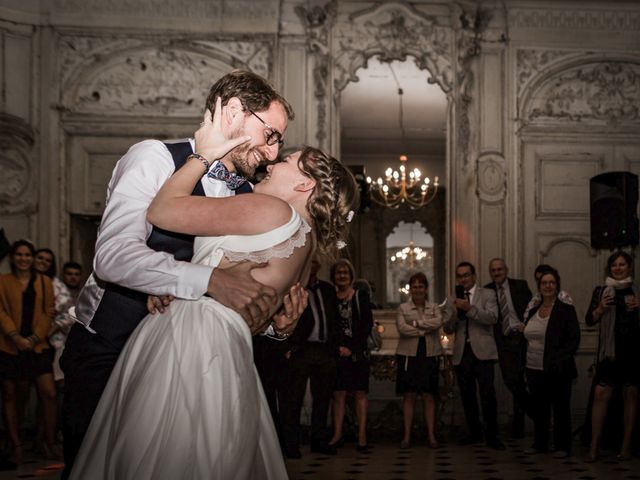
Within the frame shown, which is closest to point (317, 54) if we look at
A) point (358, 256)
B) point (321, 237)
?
point (321, 237)

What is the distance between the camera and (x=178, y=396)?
8.55ft

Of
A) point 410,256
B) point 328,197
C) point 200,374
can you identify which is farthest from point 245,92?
point 410,256

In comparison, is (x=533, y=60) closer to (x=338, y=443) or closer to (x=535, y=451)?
(x=535, y=451)

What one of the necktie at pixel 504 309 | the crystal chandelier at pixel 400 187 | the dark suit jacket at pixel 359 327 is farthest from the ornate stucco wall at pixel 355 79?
the crystal chandelier at pixel 400 187

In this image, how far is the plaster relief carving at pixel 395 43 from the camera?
10.6 meters

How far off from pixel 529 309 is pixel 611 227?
1.07 meters

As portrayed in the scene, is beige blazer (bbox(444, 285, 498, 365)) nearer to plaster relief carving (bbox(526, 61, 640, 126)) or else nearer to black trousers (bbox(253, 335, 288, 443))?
black trousers (bbox(253, 335, 288, 443))

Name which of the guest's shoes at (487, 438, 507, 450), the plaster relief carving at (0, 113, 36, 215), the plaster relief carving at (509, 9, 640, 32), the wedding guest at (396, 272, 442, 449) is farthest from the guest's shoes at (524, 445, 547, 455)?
the plaster relief carving at (0, 113, 36, 215)

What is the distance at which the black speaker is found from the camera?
28.6ft

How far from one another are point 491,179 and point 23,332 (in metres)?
5.12

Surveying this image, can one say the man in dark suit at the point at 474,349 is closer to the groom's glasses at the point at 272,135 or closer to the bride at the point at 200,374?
the groom's glasses at the point at 272,135

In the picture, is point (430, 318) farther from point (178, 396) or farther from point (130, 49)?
point (178, 396)

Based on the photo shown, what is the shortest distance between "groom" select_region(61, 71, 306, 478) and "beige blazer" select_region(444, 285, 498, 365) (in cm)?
594

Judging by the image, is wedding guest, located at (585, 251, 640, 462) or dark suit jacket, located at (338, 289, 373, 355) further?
dark suit jacket, located at (338, 289, 373, 355)
